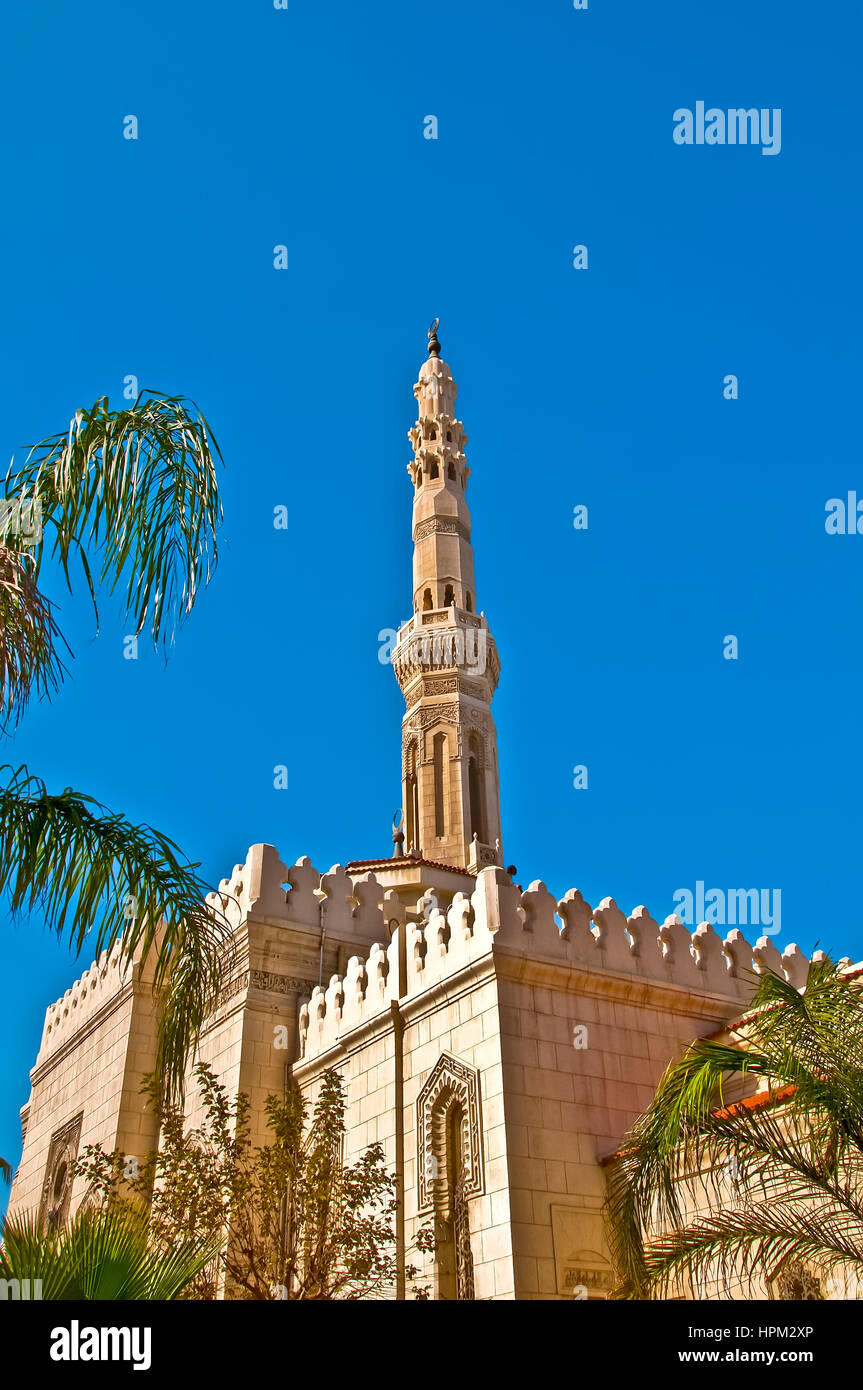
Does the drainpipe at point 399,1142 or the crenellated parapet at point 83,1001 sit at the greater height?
the crenellated parapet at point 83,1001

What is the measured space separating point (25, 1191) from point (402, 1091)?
10955 millimetres

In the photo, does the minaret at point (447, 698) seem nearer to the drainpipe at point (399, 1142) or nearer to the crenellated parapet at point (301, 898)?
the crenellated parapet at point (301, 898)

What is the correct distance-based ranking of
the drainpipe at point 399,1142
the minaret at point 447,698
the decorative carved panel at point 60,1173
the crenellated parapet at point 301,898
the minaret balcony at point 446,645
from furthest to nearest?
the minaret balcony at point 446,645
the minaret at point 447,698
the decorative carved panel at point 60,1173
the crenellated parapet at point 301,898
the drainpipe at point 399,1142

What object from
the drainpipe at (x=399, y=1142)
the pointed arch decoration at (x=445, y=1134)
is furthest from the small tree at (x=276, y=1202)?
the pointed arch decoration at (x=445, y=1134)

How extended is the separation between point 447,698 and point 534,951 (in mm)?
17678

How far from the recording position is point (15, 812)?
6.58 metres

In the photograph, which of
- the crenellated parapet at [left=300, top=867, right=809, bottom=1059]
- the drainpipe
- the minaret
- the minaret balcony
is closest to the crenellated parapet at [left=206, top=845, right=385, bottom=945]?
the crenellated parapet at [left=300, top=867, right=809, bottom=1059]

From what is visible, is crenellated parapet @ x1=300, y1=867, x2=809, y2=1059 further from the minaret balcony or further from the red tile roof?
the minaret balcony

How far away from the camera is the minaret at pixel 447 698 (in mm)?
29969

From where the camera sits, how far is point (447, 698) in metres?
31.0

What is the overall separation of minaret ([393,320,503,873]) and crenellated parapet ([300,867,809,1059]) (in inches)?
486

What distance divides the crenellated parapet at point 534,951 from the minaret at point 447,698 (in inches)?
486
